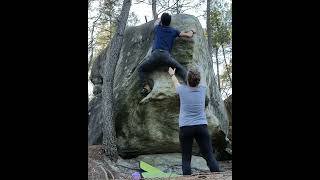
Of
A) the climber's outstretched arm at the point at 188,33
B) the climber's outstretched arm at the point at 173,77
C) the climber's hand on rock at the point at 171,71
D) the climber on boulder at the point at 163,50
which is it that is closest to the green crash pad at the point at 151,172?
the climber on boulder at the point at 163,50

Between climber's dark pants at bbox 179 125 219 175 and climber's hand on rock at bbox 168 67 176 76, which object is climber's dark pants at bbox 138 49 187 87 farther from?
climber's dark pants at bbox 179 125 219 175

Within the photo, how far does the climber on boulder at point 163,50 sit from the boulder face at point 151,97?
106mm

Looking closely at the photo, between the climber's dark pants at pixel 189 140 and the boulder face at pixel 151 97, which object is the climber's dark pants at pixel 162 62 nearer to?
the boulder face at pixel 151 97

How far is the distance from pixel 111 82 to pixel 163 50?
92 cm

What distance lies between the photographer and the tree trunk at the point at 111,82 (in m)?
6.62

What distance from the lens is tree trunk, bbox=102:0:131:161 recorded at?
6.62 m

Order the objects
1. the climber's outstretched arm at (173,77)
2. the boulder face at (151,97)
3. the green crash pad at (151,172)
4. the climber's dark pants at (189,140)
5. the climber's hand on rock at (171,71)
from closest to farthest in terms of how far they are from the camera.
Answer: the climber's dark pants at (189,140), the green crash pad at (151,172), the climber's outstretched arm at (173,77), the climber's hand on rock at (171,71), the boulder face at (151,97)

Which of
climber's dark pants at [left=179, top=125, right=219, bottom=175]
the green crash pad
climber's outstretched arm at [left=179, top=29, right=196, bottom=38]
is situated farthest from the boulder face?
climber's dark pants at [left=179, top=125, right=219, bottom=175]

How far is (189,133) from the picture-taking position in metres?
5.88

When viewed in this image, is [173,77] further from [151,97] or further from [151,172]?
[151,172]

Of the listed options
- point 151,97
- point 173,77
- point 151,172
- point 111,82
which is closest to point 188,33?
point 173,77

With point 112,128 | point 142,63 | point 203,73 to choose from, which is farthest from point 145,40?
point 112,128
